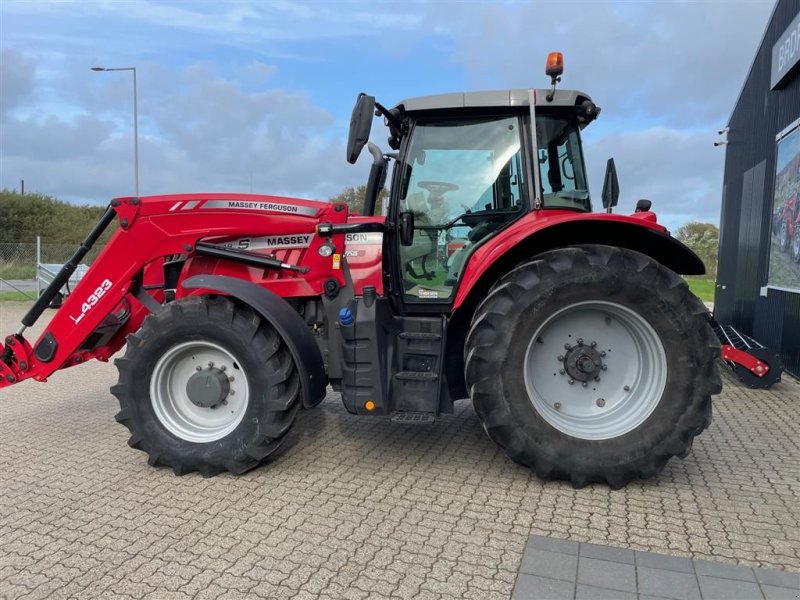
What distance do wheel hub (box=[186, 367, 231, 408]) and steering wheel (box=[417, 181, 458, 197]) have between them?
6.06ft

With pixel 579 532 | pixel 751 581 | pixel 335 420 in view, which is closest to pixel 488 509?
pixel 579 532

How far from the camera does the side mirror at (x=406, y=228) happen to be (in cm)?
404

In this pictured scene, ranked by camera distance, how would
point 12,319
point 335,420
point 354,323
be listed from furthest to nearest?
1. point 12,319
2. point 335,420
3. point 354,323

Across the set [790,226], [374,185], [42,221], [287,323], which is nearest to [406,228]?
[374,185]

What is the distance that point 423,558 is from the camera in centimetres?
281

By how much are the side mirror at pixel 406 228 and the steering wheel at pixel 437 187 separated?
0.21 m

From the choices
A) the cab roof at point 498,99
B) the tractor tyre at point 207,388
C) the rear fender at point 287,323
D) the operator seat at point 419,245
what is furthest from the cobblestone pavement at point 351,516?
the cab roof at point 498,99

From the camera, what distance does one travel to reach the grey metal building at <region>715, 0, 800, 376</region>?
746 centimetres

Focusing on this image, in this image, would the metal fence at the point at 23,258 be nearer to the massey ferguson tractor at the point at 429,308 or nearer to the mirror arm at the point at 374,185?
the massey ferguson tractor at the point at 429,308

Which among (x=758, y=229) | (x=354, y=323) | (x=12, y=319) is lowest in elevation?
(x=12, y=319)

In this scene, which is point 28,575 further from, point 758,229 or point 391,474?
point 758,229

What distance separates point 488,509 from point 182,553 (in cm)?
161

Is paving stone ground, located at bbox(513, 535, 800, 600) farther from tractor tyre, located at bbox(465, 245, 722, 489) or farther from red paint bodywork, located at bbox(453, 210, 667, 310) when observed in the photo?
red paint bodywork, located at bbox(453, 210, 667, 310)

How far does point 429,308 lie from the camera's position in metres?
4.08
